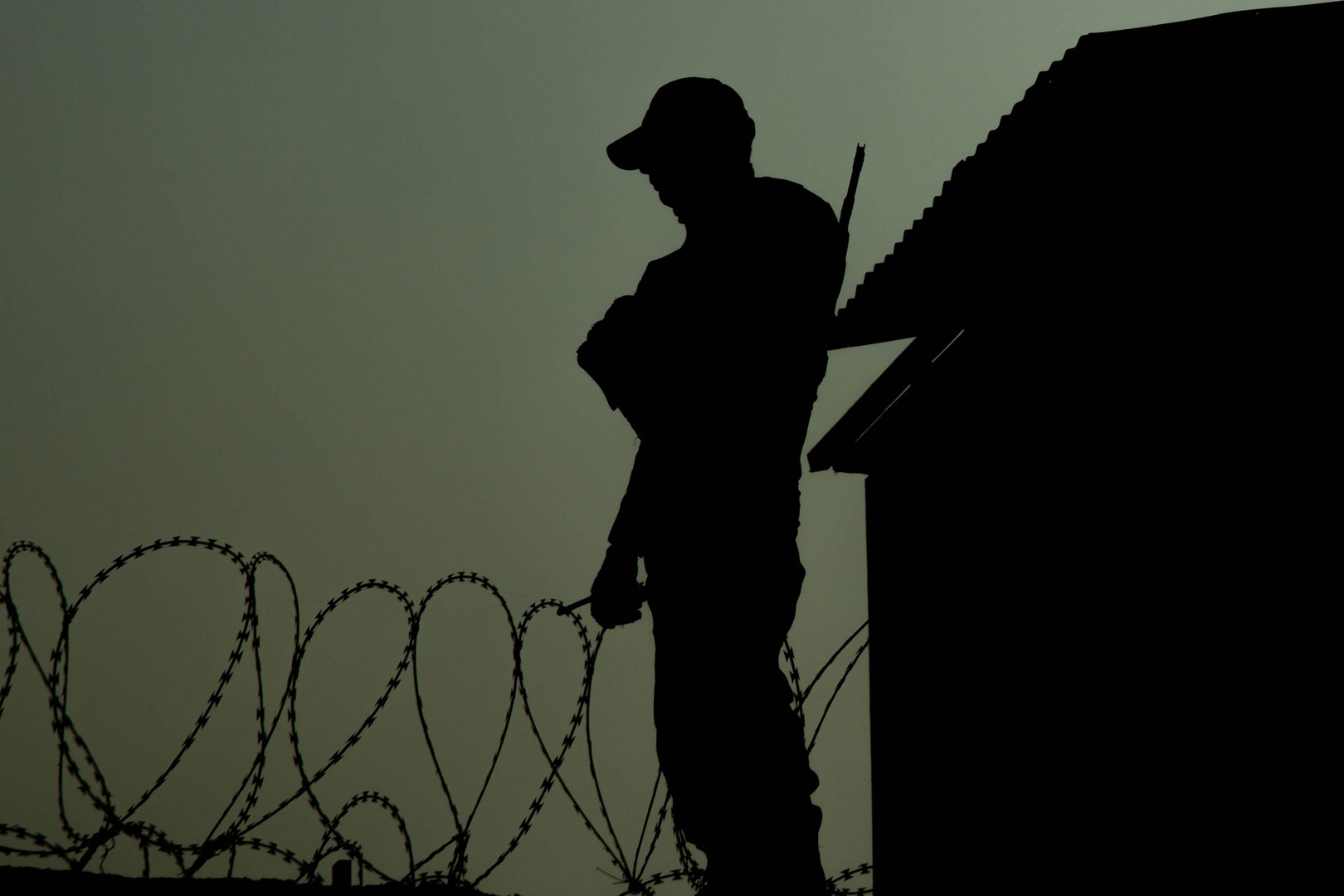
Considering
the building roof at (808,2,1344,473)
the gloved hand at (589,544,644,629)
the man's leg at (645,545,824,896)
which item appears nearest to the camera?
the man's leg at (645,545,824,896)

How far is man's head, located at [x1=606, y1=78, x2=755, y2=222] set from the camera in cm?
361

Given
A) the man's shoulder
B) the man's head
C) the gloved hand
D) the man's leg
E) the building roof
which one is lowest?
the man's leg

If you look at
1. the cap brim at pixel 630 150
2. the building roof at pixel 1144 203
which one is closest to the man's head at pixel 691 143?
the cap brim at pixel 630 150

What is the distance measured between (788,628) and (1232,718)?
1804 mm

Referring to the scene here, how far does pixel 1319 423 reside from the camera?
14.2 feet

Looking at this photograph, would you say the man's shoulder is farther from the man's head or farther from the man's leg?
the man's leg

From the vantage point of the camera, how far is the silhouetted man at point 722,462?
3.34 meters

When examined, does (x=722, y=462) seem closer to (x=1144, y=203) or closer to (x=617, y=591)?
(x=617, y=591)

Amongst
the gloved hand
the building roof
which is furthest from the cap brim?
the building roof

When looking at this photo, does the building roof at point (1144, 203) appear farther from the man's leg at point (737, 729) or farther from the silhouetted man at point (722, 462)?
the man's leg at point (737, 729)

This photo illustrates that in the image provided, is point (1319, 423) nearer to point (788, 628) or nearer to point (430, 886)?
point (788, 628)

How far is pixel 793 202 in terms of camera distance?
11.9 feet

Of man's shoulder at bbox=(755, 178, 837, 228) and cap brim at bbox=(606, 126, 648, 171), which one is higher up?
cap brim at bbox=(606, 126, 648, 171)

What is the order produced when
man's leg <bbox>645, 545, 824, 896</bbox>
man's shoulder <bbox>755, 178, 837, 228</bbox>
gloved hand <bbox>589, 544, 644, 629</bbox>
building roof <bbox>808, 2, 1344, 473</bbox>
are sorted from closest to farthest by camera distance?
1. man's leg <bbox>645, 545, 824, 896</bbox>
2. man's shoulder <bbox>755, 178, 837, 228</bbox>
3. gloved hand <bbox>589, 544, 644, 629</bbox>
4. building roof <bbox>808, 2, 1344, 473</bbox>
